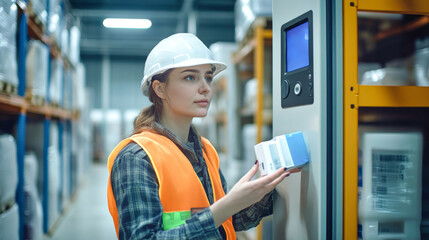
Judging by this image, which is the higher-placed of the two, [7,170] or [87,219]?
[7,170]

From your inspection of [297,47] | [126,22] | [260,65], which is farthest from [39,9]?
[126,22]

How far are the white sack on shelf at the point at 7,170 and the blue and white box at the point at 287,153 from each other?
252 centimetres

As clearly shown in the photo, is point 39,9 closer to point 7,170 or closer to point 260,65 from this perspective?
point 7,170

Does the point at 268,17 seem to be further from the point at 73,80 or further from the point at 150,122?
the point at 73,80

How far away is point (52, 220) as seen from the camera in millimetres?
5703

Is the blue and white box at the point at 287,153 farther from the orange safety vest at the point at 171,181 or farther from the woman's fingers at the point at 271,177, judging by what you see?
the orange safety vest at the point at 171,181

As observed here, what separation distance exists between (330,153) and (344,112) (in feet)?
0.61

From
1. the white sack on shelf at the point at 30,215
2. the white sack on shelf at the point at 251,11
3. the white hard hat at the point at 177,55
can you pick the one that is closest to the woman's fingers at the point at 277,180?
the white hard hat at the point at 177,55

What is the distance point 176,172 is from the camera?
1843 millimetres

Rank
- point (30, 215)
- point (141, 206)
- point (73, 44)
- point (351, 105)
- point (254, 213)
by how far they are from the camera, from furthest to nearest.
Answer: point (73, 44) < point (30, 215) < point (254, 213) < point (141, 206) < point (351, 105)

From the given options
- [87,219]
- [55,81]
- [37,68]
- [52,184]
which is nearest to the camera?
[37,68]

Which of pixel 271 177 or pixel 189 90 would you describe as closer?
pixel 271 177

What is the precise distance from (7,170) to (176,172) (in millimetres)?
2123

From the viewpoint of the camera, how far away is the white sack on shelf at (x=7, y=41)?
9.93ft
